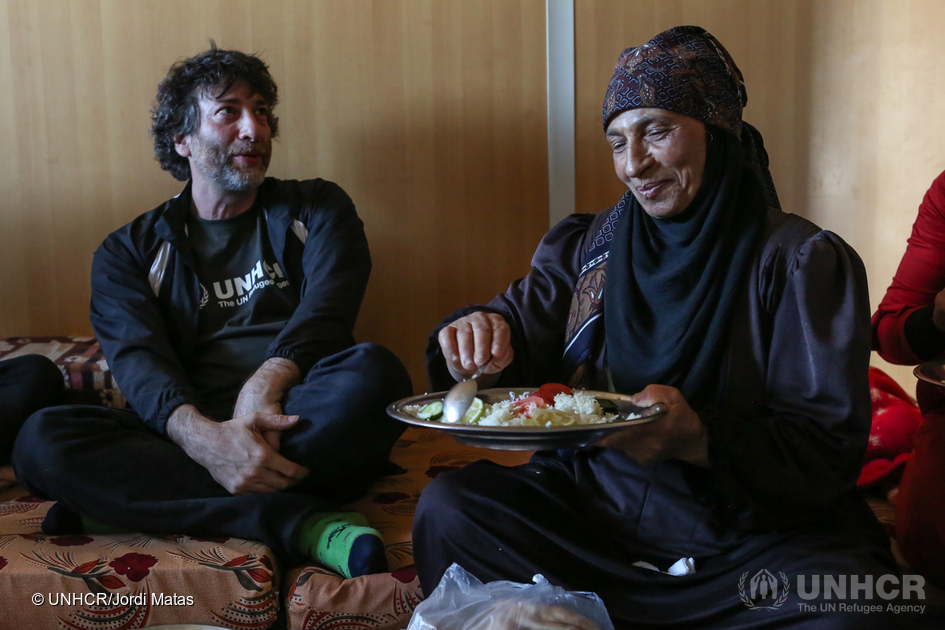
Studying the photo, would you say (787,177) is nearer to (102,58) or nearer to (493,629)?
(493,629)

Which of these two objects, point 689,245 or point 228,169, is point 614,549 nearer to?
point 689,245

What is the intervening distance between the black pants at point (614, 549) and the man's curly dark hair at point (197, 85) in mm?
1310

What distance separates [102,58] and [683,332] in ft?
6.60

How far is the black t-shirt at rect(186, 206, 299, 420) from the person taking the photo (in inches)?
76.7

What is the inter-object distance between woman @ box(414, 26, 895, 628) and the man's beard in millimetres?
896

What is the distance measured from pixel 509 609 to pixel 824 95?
2.00 m

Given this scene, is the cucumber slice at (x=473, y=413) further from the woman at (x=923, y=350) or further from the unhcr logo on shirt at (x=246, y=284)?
the unhcr logo on shirt at (x=246, y=284)

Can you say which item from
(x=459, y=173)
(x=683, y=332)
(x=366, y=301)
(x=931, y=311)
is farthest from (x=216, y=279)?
(x=931, y=311)

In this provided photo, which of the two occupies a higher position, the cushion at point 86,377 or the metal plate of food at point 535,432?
the metal plate of food at point 535,432

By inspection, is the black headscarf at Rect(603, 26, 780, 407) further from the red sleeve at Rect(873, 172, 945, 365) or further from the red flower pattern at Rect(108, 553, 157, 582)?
the red flower pattern at Rect(108, 553, 157, 582)

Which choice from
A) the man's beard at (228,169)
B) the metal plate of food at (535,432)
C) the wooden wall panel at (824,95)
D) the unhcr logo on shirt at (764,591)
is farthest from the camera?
the wooden wall panel at (824,95)

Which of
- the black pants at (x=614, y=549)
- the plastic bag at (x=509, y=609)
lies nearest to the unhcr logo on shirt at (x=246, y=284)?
the black pants at (x=614, y=549)

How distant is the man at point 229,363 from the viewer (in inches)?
62.2

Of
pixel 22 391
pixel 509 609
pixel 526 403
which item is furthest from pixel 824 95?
pixel 22 391
